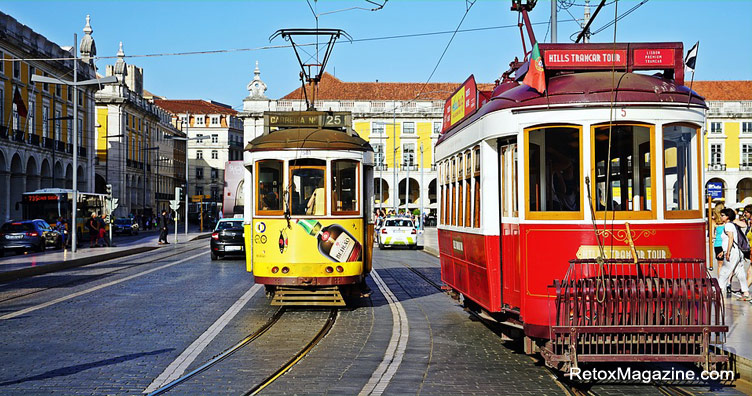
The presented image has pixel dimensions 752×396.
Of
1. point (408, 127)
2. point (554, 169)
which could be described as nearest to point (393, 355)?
point (554, 169)

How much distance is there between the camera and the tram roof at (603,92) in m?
8.53

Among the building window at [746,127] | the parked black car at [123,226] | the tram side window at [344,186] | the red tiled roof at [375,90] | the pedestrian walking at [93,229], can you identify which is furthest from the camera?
the red tiled roof at [375,90]

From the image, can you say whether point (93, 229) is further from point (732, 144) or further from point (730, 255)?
point (732, 144)

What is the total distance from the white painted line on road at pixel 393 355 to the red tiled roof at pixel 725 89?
83581mm

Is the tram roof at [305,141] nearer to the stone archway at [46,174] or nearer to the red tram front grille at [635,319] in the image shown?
the red tram front grille at [635,319]

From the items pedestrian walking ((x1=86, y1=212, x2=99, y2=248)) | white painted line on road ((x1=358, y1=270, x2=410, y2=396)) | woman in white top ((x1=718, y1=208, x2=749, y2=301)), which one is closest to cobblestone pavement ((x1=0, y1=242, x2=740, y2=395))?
white painted line on road ((x1=358, y1=270, x2=410, y2=396))

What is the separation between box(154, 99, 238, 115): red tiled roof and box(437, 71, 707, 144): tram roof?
404 ft

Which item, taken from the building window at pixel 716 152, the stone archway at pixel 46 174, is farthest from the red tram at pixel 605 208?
the building window at pixel 716 152

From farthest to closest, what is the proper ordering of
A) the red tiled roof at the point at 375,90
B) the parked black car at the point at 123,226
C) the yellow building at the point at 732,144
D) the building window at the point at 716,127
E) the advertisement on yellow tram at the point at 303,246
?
the red tiled roof at the point at 375,90, the building window at the point at 716,127, the yellow building at the point at 732,144, the parked black car at the point at 123,226, the advertisement on yellow tram at the point at 303,246

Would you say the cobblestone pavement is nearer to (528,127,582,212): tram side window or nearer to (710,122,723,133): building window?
(528,127,582,212): tram side window

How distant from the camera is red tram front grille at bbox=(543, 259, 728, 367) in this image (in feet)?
25.3

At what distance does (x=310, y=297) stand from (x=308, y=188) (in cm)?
190

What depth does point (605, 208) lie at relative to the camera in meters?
8.50

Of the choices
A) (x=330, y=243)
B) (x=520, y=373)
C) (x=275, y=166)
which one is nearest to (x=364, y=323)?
(x=330, y=243)
